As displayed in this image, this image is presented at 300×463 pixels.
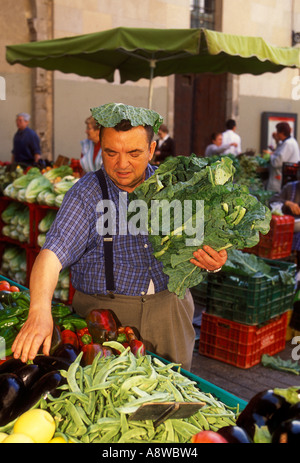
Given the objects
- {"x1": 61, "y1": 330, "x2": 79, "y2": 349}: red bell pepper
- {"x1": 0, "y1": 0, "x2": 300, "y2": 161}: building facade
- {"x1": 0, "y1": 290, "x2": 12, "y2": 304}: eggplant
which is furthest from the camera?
{"x1": 0, "y1": 0, "x2": 300, "y2": 161}: building facade

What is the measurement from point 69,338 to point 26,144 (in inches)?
350

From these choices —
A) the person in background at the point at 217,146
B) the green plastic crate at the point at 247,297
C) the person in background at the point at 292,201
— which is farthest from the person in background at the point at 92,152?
the person in background at the point at 217,146

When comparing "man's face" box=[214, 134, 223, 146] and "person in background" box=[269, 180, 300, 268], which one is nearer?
"person in background" box=[269, 180, 300, 268]

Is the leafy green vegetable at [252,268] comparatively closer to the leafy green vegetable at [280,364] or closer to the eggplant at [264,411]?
the leafy green vegetable at [280,364]

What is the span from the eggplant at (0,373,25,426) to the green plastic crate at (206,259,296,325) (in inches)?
126

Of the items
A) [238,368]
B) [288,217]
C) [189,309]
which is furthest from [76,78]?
[189,309]

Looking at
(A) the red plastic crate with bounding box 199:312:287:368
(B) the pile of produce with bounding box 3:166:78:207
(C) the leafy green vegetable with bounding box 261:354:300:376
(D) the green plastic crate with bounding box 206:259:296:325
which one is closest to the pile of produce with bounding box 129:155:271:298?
(D) the green plastic crate with bounding box 206:259:296:325

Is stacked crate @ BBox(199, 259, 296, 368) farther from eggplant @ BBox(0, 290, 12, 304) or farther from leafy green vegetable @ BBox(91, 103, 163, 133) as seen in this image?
leafy green vegetable @ BBox(91, 103, 163, 133)

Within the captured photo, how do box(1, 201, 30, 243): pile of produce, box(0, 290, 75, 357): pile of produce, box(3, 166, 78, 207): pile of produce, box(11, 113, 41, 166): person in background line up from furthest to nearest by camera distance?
box(11, 113, 41, 166): person in background → box(1, 201, 30, 243): pile of produce → box(3, 166, 78, 207): pile of produce → box(0, 290, 75, 357): pile of produce

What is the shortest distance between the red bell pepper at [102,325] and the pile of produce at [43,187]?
366 centimetres

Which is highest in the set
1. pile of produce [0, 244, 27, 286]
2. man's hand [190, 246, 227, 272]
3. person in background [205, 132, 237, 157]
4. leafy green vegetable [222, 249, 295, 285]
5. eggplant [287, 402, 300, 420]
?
person in background [205, 132, 237, 157]

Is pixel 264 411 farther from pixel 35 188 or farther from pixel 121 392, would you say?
pixel 35 188

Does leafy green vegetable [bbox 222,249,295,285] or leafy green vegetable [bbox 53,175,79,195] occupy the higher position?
leafy green vegetable [bbox 53,175,79,195]

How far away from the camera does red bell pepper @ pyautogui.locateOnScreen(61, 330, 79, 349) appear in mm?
2543
